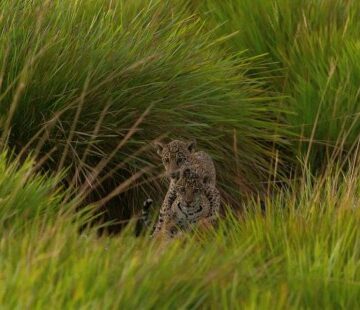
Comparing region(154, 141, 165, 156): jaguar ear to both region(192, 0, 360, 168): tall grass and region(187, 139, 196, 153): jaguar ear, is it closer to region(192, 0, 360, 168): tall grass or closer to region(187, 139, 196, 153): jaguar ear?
region(187, 139, 196, 153): jaguar ear

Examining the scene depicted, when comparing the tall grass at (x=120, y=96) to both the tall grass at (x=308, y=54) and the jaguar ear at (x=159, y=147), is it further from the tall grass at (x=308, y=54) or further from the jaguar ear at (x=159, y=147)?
the tall grass at (x=308, y=54)

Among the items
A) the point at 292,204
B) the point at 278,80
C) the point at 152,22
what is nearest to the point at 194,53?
the point at 152,22

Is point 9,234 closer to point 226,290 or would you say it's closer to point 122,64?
point 226,290

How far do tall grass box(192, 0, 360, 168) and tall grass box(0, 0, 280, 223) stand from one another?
21cm

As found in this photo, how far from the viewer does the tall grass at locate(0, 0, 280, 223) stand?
19.2 ft

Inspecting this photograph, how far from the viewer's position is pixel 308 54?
7066mm

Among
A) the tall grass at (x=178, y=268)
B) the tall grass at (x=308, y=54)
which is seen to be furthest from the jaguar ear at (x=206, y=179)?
the tall grass at (x=178, y=268)

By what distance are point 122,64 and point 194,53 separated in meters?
0.58

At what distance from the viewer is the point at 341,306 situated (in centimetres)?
361

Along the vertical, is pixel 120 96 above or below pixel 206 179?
above

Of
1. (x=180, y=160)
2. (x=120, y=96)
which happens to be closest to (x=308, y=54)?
(x=120, y=96)

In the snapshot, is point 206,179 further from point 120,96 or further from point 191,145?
point 120,96

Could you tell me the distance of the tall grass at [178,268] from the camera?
3.29 metres

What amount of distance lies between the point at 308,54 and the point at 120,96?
4.82ft
